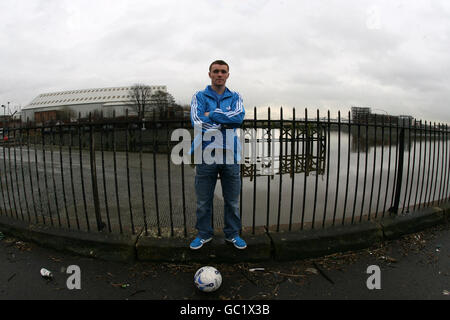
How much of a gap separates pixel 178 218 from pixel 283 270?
389 centimetres

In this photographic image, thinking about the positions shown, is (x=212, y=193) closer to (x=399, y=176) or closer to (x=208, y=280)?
(x=208, y=280)

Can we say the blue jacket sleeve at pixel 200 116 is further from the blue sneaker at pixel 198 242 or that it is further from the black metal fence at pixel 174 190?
the blue sneaker at pixel 198 242

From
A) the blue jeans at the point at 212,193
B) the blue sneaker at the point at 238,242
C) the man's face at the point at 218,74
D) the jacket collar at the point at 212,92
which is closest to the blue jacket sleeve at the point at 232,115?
the jacket collar at the point at 212,92

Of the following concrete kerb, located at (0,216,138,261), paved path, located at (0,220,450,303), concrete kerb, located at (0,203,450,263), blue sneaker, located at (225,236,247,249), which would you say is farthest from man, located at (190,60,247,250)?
concrete kerb, located at (0,216,138,261)

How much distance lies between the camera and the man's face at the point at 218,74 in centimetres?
273

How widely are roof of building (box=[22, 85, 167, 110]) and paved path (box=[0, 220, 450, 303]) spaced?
85.6 metres

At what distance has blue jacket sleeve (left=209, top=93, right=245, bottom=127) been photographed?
255cm

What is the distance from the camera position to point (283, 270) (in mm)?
2641

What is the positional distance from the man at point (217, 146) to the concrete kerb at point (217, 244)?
141mm

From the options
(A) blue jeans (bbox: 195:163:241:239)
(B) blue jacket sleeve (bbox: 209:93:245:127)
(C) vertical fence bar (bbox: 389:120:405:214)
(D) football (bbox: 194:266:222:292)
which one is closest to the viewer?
(D) football (bbox: 194:266:222:292)

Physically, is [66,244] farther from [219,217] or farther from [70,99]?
[70,99]

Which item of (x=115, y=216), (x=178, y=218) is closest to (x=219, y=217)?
(x=178, y=218)

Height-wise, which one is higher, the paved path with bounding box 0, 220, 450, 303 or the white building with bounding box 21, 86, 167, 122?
the white building with bounding box 21, 86, 167, 122

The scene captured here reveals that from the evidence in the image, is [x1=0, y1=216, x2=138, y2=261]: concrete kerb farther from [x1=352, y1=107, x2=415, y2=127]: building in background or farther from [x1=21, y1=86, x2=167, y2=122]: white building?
[x1=21, y1=86, x2=167, y2=122]: white building
